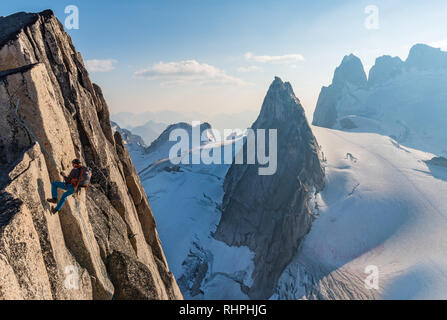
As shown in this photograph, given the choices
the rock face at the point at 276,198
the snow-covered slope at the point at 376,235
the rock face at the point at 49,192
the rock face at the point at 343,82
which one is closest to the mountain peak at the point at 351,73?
the rock face at the point at 343,82

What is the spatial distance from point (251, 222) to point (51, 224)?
52.6 m

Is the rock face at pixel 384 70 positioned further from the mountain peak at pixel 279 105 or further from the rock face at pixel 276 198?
the rock face at pixel 276 198

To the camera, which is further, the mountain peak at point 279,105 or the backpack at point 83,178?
the mountain peak at point 279,105

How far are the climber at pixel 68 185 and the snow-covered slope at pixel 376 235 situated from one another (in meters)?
45.7

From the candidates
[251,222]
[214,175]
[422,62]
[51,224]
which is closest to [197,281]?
[251,222]

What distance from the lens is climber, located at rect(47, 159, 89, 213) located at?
30.3 feet

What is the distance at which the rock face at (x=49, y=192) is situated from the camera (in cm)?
766

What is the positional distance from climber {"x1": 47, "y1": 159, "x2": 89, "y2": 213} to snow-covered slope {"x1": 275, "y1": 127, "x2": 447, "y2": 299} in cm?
4571

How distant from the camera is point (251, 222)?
193 feet

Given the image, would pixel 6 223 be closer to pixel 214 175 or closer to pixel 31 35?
pixel 31 35

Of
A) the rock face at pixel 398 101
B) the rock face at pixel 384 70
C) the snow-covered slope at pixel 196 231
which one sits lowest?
the snow-covered slope at pixel 196 231

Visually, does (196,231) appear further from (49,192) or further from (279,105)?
(49,192)

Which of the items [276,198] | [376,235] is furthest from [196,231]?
[376,235]

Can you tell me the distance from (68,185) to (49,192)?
0.62 metres
